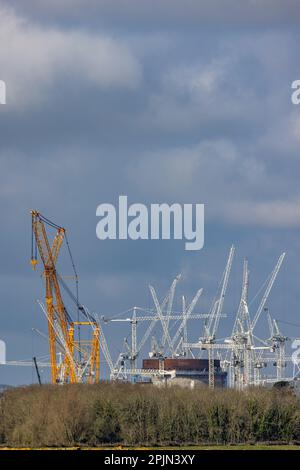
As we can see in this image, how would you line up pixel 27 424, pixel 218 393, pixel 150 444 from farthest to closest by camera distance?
1. pixel 218 393
2. pixel 27 424
3. pixel 150 444

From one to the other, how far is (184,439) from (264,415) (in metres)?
8.25

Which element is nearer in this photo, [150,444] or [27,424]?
[150,444]

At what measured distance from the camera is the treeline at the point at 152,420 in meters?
136

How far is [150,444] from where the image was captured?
12975cm

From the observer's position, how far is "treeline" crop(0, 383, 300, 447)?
13625 cm

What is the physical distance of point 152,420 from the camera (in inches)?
5522
